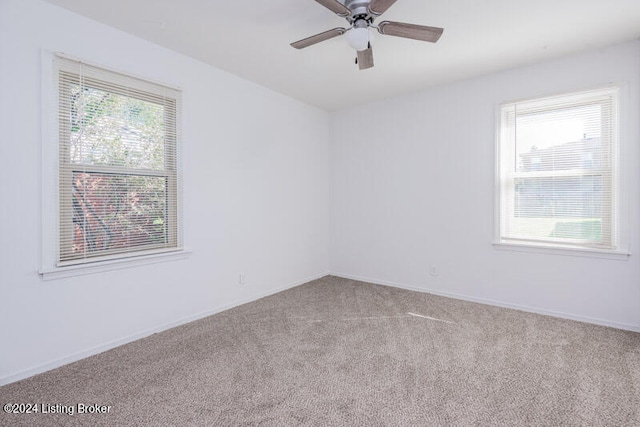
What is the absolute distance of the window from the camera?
2.96 metres

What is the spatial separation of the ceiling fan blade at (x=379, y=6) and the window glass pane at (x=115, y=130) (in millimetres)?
2022

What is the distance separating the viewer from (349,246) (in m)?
4.77

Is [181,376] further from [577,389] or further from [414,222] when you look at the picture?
[414,222]

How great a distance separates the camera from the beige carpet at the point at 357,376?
68.4 inches

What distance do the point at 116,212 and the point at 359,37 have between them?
231 cm

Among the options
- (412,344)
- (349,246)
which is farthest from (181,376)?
(349,246)

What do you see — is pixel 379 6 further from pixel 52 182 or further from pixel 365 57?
pixel 52 182

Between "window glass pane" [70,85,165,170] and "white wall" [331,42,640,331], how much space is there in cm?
270

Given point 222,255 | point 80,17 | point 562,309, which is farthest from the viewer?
point 222,255

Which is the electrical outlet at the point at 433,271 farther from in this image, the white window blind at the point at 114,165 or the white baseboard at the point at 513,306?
the white window blind at the point at 114,165

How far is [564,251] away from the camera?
3123 mm

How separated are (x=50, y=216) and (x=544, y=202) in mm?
4373

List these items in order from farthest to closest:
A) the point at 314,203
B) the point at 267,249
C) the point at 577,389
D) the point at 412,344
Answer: the point at 314,203
the point at 267,249
the point at 412,344
the point at 577,389

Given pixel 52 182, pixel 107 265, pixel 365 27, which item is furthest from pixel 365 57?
pixel 107 265
